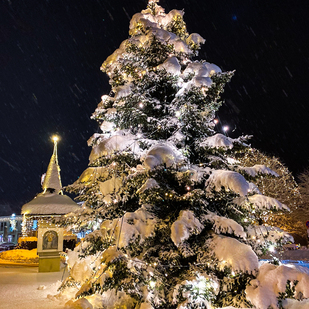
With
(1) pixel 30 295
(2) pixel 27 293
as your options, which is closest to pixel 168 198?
(1) pixel 30 295

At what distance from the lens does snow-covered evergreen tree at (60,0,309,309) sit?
5.15m

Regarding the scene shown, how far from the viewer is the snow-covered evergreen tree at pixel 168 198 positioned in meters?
5.15

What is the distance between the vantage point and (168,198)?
5754 millimetres

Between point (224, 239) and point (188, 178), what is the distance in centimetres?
136

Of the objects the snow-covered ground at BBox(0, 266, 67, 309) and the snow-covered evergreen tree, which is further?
the snow-covered ground at BBox(0, 266, 67, 309)

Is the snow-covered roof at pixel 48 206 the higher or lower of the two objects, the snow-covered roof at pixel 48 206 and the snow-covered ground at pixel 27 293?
the higher

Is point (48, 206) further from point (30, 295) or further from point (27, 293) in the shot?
point (30, 295)

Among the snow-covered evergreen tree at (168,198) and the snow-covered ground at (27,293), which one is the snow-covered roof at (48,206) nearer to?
the snow-covered ground at (27,293)

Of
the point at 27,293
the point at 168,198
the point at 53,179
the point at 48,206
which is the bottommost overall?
the point at 27,293

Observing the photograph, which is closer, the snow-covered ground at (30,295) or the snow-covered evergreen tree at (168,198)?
the snow-covered evergreen tree at (168,198)

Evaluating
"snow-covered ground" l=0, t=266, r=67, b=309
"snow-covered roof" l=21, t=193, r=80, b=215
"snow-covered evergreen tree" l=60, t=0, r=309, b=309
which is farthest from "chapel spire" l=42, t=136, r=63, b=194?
"snow-covered evergreen tree" l=60, t=0, r=309, b=309

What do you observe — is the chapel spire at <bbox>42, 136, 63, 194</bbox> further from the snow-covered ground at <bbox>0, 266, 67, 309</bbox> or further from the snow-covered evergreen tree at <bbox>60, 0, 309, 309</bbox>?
the snow-covered evergreen tree at <bbox>60, 0, 309, 309</bbox>

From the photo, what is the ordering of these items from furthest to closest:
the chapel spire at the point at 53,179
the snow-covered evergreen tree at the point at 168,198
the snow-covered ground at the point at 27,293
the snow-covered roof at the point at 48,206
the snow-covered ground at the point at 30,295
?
the chapel spire at the point at 53,179, the snow-covered roof at the point at 48,206, the snow-covered ground at the point at 27,293, the snow-covered ground at the point at 30,295, the snow-covered evergreen tree at the point at 168,198

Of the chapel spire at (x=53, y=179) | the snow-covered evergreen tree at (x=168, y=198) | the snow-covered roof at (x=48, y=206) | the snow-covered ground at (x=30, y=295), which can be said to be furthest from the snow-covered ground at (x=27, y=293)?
the chapel spire at (x=53, y=179)
